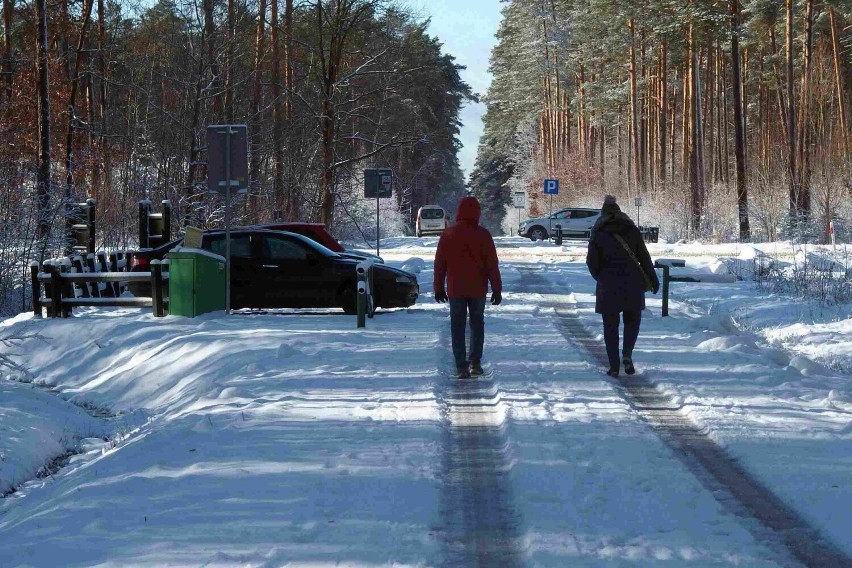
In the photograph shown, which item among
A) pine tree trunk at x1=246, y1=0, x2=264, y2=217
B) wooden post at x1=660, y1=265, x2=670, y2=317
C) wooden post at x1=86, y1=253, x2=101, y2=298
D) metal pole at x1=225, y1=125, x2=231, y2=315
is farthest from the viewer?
pine tree trunk at x1=246, y1=0, x2=264, y2=217

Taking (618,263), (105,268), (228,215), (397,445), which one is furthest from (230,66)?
(397,445)

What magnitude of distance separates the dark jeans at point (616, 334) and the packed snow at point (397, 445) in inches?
14.8

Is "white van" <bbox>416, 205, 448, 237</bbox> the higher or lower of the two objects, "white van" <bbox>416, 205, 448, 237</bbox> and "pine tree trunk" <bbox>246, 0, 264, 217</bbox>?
the lower

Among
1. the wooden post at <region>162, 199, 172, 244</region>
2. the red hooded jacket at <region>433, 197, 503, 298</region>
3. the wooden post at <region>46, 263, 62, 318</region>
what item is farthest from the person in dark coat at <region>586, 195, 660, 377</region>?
the wooden post at <region>162, 199, 172, 244</region>

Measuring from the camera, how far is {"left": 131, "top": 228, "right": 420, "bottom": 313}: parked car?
18.7 metres

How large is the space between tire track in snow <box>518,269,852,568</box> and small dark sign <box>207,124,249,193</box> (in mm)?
7922

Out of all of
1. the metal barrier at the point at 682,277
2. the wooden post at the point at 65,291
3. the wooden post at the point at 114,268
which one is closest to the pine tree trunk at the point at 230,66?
the wooden post at the point at 114,268

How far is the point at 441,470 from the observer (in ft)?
24.9

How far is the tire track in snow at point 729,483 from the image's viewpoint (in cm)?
585

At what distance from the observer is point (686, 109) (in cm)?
6091

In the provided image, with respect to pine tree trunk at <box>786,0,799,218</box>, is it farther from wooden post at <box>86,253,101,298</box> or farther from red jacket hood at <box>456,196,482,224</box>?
red jacket hood at <box>456,196,482,224</box>

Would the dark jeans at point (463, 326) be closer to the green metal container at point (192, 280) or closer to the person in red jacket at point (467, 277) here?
the person in red jacket at point (467, 277)

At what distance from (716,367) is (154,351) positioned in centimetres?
736

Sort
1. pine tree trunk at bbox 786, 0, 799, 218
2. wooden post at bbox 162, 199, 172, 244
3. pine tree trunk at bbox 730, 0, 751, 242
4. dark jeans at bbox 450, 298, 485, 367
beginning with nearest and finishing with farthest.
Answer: dark jeans at bbox 450, 298, 485, 367
wooden post at bbox 162, 199, 172, 244
pine tree trunk at bbox 786, 0, 799, 218
pine tree trunk at bbox 730, 0, 751, 242
